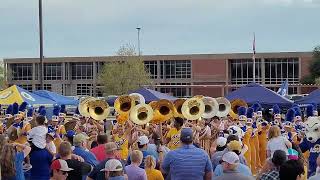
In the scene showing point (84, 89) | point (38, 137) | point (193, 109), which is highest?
point (193, 109)

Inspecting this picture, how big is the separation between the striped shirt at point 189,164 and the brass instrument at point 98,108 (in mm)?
6723

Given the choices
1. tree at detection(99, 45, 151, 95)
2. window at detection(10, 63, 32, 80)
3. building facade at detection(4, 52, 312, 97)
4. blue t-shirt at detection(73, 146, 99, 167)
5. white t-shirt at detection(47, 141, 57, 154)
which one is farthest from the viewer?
window at detection(10, 63, 32, 80)

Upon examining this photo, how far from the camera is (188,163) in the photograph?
767cm

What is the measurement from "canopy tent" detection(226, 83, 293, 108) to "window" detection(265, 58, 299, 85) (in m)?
46.5

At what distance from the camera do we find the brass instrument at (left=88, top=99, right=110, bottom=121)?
565 inches

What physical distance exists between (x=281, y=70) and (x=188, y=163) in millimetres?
62439

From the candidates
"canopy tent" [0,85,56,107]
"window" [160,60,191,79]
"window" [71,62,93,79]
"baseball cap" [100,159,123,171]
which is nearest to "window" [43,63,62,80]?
"window" [71,62,93,79]

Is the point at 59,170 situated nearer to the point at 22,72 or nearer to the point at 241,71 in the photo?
the point at 241,71

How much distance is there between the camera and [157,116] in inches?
521

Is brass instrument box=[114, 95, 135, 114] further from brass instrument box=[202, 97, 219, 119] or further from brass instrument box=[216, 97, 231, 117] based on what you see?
brass instrument box=[216, 97, 231, 117]

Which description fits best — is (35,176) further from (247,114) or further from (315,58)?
(315,58)

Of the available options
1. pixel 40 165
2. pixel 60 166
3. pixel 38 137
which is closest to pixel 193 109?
pixel 38 137

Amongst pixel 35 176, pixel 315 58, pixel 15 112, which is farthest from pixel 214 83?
pixel 35 176

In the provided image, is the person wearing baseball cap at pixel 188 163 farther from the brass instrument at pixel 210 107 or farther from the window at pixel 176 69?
the window at pixel 176 69
